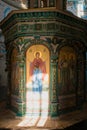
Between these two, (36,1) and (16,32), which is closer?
(16,32)

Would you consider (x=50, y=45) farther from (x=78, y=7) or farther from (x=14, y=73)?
(x=78, y=7)

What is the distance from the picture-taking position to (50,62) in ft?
34.5

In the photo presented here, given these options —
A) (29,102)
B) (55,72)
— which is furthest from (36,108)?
(55,72)

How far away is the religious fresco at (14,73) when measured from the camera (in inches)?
437

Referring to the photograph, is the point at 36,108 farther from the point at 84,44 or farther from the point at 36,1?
the point at 36,1

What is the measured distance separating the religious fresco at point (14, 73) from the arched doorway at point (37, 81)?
68cm

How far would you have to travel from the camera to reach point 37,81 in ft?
34.8

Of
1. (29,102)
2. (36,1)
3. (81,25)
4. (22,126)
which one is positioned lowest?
(22,126)

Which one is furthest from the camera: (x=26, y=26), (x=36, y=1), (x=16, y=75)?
(x=36, y=1)

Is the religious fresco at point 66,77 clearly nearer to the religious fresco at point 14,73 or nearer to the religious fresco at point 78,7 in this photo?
the religious fresco at point 14,73

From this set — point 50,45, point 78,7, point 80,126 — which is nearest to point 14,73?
point 50,45

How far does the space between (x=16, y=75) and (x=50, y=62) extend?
6.27 ft

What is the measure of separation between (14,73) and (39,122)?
2.96m

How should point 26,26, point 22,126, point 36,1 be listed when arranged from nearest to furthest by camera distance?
1. point 22,126
2. point 26,26
3. point 36,1
